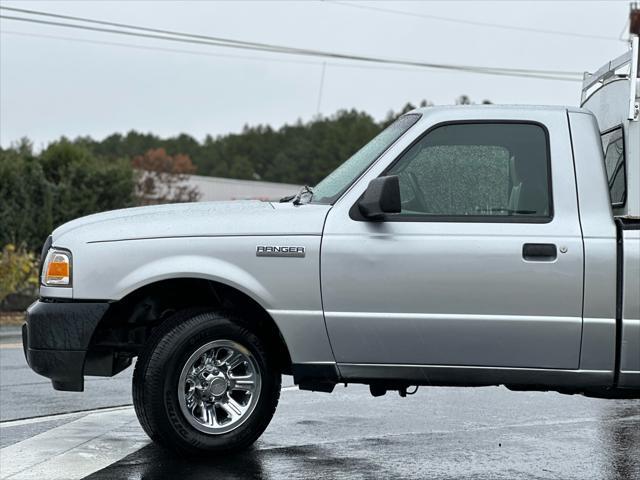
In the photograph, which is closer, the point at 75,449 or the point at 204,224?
the point at 204,224

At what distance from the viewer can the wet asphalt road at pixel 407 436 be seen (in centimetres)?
635

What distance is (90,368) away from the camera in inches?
269

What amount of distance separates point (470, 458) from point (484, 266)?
1151 mm

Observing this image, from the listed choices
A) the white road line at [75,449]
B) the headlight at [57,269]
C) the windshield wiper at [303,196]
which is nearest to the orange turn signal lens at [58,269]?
the headlight at [57,269]

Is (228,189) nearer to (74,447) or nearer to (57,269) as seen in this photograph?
(74,447)

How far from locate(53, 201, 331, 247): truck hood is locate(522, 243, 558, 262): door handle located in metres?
1.14

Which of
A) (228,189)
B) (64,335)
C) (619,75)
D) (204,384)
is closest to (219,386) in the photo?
(204,384)

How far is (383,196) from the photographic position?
20.7 feet

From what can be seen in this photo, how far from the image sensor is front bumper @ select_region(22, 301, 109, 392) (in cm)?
655

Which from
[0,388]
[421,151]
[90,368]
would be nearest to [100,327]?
[90,368]

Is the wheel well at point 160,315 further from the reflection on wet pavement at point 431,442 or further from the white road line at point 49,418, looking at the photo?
the white road line at point 49,418

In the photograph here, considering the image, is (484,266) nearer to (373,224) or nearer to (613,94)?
(373,224)

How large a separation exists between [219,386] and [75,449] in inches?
40.6

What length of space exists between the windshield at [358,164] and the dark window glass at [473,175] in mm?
138
